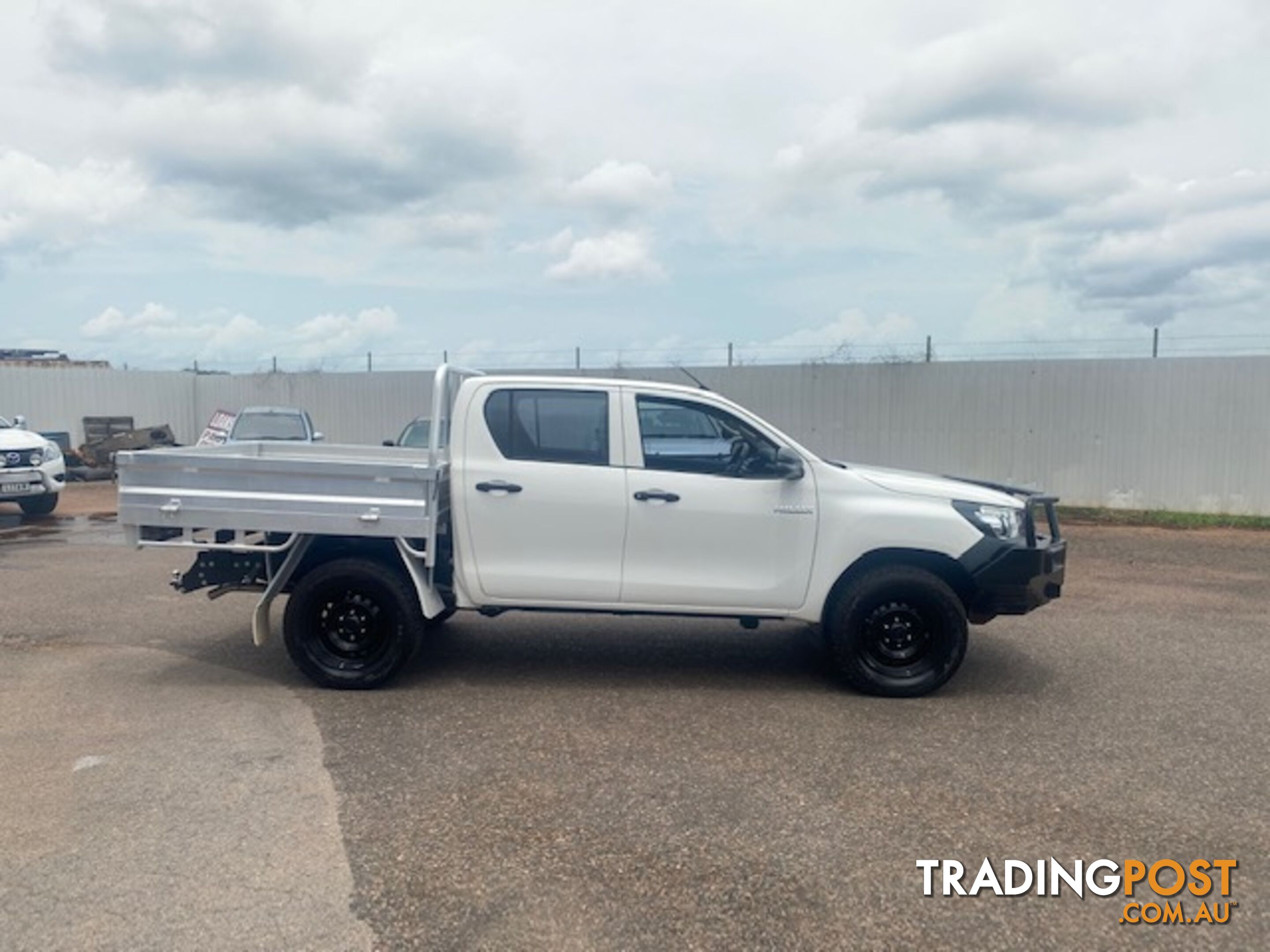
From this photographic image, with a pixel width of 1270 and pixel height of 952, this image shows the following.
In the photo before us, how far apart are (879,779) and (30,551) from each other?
1049 centimetres

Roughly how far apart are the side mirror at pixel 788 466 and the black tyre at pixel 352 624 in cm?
236

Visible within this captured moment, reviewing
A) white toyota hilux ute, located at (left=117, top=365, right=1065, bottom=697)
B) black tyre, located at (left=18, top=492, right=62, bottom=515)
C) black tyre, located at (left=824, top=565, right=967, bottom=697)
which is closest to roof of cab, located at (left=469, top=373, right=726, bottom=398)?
white toyota hilux ute, located at (left=117, top=365, right=1065, bottom=697)

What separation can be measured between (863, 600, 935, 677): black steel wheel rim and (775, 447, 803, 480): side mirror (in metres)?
0.94

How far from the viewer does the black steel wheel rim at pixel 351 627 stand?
604cm

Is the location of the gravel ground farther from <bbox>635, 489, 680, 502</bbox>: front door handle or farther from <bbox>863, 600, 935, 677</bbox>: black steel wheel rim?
<bbox>635, 489, 680, 502</bbox>: front door handle

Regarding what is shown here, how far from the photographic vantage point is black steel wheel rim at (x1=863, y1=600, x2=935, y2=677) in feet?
19.5

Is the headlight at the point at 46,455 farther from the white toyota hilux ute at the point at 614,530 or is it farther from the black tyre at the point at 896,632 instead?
the black tyre at the point at 896,632

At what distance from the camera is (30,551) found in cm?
1128

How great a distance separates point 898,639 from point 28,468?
496 inches

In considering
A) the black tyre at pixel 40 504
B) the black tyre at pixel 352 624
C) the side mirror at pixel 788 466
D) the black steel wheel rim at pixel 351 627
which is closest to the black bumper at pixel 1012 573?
the side mirror at pixel 788 466

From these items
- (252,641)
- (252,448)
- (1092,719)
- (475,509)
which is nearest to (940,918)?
(1092,719)

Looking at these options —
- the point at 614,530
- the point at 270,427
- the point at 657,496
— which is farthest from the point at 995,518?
the point at 270,427

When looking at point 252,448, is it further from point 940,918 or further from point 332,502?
point 940,918

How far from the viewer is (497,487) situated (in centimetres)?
595
